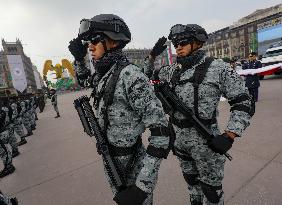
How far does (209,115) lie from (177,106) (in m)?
0.29

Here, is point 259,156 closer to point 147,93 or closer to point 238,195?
point 238,195

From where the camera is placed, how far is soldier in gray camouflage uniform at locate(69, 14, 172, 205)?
1428mm

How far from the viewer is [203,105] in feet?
6.83

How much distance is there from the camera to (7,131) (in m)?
5.24

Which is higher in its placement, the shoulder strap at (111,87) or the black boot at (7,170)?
the shoulder strap at (111,87)

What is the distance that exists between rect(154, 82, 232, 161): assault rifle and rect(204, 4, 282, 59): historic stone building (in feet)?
225

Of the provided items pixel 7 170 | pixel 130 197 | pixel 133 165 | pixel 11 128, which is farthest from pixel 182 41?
pixel 11 128

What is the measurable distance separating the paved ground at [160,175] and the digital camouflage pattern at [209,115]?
2.90ft

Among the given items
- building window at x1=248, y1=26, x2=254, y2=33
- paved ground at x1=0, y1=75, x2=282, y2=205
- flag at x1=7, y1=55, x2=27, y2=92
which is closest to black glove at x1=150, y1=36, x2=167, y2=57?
paved ground at x1=0, y1=75, x2=282, y2=205

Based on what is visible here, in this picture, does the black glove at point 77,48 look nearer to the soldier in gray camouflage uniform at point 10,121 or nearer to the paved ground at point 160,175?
the paved ground at point 160,175

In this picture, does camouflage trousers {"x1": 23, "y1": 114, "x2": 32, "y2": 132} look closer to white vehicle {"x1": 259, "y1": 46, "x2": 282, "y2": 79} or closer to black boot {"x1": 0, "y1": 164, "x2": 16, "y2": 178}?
black boot {"x1": 0, "y1": 164, "x2": 16, "y2": 178}

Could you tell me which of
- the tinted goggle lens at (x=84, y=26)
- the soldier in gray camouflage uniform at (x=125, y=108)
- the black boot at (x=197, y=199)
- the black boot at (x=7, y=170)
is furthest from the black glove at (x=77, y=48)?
the black boot at (x=7, y=170)

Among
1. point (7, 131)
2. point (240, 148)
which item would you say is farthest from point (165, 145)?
point (7, 131)

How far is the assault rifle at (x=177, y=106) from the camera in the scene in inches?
80.4
